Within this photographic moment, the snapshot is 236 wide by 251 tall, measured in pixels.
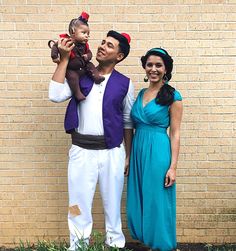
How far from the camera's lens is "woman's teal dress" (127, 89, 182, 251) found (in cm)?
356

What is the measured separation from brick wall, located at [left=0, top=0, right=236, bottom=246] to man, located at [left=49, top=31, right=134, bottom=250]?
602 mm

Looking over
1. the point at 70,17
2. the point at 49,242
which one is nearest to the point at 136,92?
the point at 70,17

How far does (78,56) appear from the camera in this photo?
3.34 metres

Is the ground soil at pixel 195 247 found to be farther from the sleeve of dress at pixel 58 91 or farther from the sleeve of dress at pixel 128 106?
the sleeve of dress at pixel 58 91

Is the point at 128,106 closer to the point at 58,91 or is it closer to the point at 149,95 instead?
the point at 149,95

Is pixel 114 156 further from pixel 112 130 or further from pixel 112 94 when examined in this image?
pixel 112 94

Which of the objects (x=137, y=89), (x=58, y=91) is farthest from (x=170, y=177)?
(x=58, y=91)

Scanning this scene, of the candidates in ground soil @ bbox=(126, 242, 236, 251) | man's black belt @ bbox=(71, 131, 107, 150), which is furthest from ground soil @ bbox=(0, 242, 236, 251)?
man's black belt @ bbox=(71, 131, 107, 150)

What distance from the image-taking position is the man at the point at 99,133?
3.48 meters

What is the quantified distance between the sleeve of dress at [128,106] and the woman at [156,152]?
2.3 inches

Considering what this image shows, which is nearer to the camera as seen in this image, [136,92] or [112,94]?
[112,94]

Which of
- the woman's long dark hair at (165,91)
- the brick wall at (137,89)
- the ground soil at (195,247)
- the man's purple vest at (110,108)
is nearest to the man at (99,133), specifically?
the man's purple vest at (110,108)

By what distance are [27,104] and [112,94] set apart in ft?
3.62

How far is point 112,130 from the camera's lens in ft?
11.5
